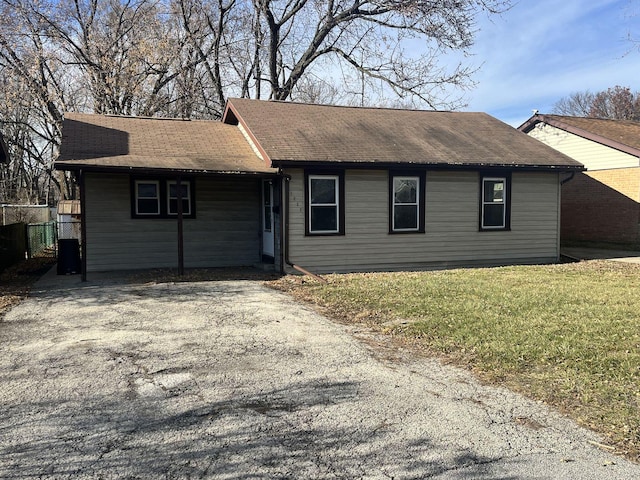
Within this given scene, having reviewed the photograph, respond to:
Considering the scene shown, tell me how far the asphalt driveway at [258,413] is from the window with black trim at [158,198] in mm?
6334

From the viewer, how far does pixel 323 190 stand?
1216 centimetres

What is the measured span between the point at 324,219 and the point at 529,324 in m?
6.32

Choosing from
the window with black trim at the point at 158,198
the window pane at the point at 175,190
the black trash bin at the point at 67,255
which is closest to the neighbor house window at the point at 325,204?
the window with black trim at the point at 158,198

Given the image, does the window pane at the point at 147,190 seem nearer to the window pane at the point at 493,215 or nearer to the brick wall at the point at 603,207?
the window pane at the point at 493,215

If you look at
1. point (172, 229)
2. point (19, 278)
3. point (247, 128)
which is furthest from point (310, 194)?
point (19, 278)

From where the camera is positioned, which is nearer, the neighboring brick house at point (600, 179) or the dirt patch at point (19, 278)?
the dirt patch at point (19, 278)

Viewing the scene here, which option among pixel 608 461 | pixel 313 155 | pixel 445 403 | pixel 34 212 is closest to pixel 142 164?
pixel 313 155

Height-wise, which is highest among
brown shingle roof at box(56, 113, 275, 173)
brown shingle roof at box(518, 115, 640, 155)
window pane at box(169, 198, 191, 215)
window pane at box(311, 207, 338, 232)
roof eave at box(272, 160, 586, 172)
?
brown shingle roof at box(518, 115, 640, 155)

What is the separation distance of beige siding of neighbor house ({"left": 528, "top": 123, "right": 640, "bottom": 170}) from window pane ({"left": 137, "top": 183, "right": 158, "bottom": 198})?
15.6 m

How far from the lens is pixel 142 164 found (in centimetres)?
1081

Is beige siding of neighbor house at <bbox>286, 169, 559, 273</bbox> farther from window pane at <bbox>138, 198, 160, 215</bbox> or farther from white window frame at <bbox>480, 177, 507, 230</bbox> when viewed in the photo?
window pane at <bbox>138, 198, 160, 215</bbox>

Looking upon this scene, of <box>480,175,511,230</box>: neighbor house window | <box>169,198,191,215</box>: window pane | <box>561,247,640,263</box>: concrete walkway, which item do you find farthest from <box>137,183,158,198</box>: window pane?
<box>561,247,640,263</box>: concrete walkway

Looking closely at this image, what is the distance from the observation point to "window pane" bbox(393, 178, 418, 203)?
12.8 meters

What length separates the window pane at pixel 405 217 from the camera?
1287 centimetres
